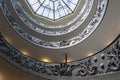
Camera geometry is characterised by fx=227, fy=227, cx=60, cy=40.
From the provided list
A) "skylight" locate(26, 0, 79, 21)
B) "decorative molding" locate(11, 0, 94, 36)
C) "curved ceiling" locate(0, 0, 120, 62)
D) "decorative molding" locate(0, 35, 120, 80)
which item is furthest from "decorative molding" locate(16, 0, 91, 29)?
"decorative molding" locate(0, 35, 120, 80)

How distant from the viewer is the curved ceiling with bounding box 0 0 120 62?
11789mm

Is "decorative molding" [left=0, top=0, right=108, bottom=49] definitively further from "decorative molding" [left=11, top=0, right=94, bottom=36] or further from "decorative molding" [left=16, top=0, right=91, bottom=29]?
"decorative molding" [left=16, top=0, right=91, bottom=29]

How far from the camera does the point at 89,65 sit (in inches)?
418

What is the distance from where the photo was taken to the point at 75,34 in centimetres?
1446

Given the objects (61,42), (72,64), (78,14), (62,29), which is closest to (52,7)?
(62,29)

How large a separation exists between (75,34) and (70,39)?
453 mm

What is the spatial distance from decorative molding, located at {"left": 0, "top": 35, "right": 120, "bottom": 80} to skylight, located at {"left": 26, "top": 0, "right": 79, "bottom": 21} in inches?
192

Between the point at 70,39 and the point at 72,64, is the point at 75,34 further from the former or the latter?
the point at 72,64

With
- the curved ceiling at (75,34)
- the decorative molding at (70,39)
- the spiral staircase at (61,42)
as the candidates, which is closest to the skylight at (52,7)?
the spiral staircase at (61,42)

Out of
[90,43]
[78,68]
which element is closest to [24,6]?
[90,43]

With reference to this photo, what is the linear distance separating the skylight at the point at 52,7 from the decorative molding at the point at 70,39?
2681mm

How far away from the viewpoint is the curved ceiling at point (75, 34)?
11789 millimetres

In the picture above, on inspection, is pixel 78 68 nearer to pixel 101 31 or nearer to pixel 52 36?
pixel 101 31

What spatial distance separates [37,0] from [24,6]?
151 centimetres
